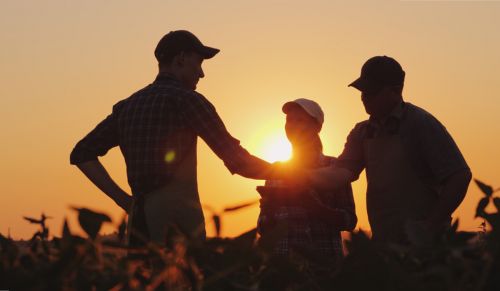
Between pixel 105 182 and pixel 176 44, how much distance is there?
116 centimetres

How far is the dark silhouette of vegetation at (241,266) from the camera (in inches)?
40.0

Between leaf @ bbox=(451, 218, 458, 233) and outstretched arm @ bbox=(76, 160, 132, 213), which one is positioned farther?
outstretched arm @ bbox=(76, 160, 132, 213)

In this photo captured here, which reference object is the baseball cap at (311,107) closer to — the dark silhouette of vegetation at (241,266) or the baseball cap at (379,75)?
the baseball cap at (379,75)

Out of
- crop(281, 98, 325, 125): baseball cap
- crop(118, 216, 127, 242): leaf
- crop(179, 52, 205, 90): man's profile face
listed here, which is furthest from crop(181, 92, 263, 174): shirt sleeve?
crop(118, 216, 127, 242): leaf

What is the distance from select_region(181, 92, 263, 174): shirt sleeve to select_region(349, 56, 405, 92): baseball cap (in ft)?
3.07

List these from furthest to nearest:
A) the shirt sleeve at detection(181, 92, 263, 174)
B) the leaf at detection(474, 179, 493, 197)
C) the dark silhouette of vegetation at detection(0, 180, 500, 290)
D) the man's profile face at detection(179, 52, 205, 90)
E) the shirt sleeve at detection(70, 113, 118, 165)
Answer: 1. the shirt sleeve at detection(70, 113, 118, 165)
2. the man's profile face at detection(179, 52, 205, 90)
3. the shirt sleeve at detection(181, 92, 263, 174)
4. the leaf at detection(474, 179, 493, 197)
5. the dark silhouette of vegetation at detection(0, 180, 500, 290)

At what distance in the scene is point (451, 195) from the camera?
4.67m

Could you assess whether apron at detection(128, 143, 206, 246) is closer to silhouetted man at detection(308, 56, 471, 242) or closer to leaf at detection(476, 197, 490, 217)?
silhouetted man at detection(308, 56, 471, 242)

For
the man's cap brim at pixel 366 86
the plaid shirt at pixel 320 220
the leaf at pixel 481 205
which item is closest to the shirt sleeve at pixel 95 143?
the plaid shirt at pixel 320 220

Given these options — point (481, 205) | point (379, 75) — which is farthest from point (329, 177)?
point (481, 205)

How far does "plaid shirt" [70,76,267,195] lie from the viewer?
16.3 feet

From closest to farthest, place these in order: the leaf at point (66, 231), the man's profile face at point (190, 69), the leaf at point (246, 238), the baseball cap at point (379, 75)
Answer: the leaf at point (246, 238) → the leaf at point (66, 231) → the baseball cap at point (379, 75) → the man's profile face at point (190, 69)

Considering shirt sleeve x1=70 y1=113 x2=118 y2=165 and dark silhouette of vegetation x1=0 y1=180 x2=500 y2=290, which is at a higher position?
shirt sleeve x1=70 y1=113 x2=118 y2=165

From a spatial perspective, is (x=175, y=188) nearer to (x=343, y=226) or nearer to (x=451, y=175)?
(x=451, y=175)
